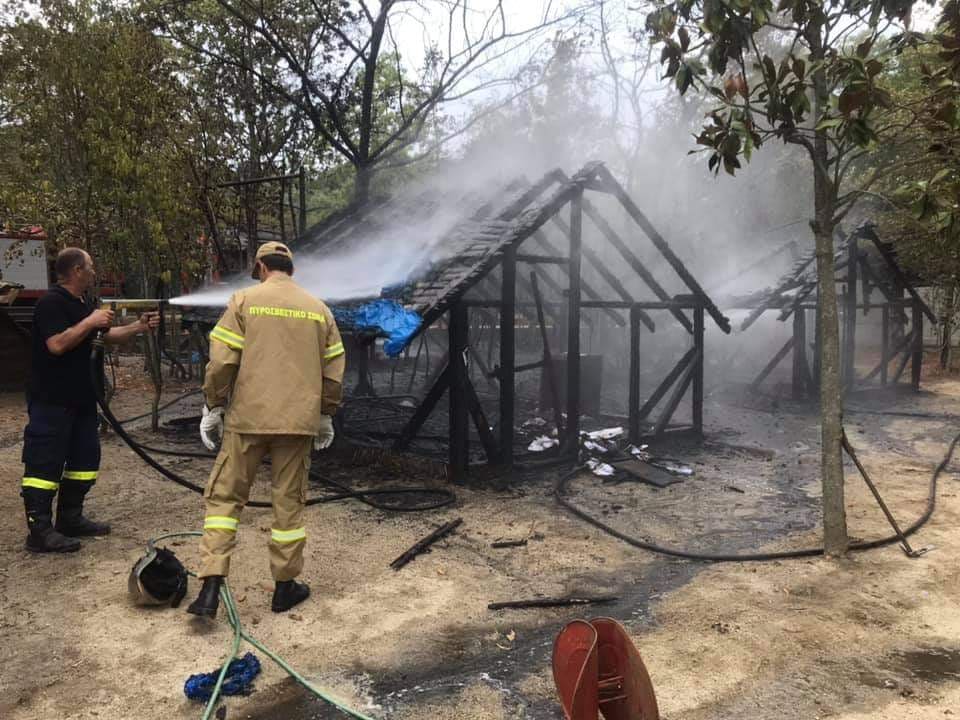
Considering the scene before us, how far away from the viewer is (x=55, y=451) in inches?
192

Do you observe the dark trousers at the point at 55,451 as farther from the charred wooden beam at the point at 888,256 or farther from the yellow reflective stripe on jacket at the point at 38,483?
the charred wooden beam at the point at 888,256

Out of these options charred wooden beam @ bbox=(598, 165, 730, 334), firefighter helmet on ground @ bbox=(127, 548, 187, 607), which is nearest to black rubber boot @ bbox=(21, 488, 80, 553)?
firefighter helmet on ground @ bbox=(127, 548, 187, 607)

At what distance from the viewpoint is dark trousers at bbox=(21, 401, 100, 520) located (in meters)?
4.83

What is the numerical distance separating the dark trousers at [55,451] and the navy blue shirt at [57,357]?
9 centimetres

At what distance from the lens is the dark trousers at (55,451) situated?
4832 mm

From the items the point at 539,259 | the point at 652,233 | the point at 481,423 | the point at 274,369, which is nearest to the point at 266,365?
the point at 274,369

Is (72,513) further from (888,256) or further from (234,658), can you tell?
(888,256)

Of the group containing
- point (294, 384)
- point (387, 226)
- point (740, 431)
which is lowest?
point (740, 431)

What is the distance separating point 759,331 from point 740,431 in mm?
9425

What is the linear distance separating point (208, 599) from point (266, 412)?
3.80ft

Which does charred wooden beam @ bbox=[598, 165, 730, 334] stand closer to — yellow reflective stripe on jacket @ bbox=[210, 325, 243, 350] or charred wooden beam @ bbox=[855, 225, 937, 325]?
yellow reflective stripe on jacket @ bbox=[210, 325, 243, 350]

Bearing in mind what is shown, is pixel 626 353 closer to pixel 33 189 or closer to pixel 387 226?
pixel 387 226

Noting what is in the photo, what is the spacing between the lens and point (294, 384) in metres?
4.12

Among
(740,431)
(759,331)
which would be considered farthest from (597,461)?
(759,331)
